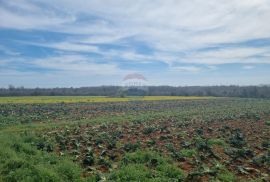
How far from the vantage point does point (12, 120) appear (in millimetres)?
27281

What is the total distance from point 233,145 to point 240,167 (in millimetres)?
3862

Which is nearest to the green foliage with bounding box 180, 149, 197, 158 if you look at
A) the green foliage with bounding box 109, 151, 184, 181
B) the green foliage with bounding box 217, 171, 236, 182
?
the green foliage with bounding box 109, 151, 184, 181

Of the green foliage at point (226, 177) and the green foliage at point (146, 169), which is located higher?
the green foliage at point (146, 169)

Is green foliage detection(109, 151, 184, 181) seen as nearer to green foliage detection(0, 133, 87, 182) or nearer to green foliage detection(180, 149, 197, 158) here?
green foliage detection(180, 149, 197, 158)

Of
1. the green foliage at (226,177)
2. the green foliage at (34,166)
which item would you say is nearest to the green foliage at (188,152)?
the green foliage at (226,177)

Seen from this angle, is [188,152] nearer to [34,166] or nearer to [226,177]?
[226,177]

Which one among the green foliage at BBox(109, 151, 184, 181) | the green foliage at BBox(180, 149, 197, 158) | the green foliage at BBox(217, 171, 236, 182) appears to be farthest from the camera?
the green foliage at BBox(180, 149, 197, 158)

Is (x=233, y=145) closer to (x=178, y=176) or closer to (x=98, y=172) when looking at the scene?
(x=178, y=176)

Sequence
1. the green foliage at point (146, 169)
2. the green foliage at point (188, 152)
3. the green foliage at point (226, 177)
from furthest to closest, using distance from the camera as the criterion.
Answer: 1. the green foliage at point (188, 152)
2. the green foliage at point (226, 177)
3. the green foliage at point (146, 169)

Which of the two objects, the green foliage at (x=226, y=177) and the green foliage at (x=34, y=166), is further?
the green foliage at (x=226, y=177)

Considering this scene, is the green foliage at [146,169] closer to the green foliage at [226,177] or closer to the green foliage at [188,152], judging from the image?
the green foliage at [188,152]

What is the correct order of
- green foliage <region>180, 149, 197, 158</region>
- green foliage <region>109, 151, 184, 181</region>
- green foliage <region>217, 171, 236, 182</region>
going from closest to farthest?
1. green foliage <region>109, 151, 184, 181</region>
2. green foliage <region>217, 171, 236, 182</region>
3. green foliage <region>180, 149, 197, 158</region>

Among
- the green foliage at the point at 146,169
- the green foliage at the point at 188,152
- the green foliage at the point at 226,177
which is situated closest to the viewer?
the green foliage at the point at 146,169

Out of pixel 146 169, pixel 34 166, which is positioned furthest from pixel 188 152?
pixel 34 166
